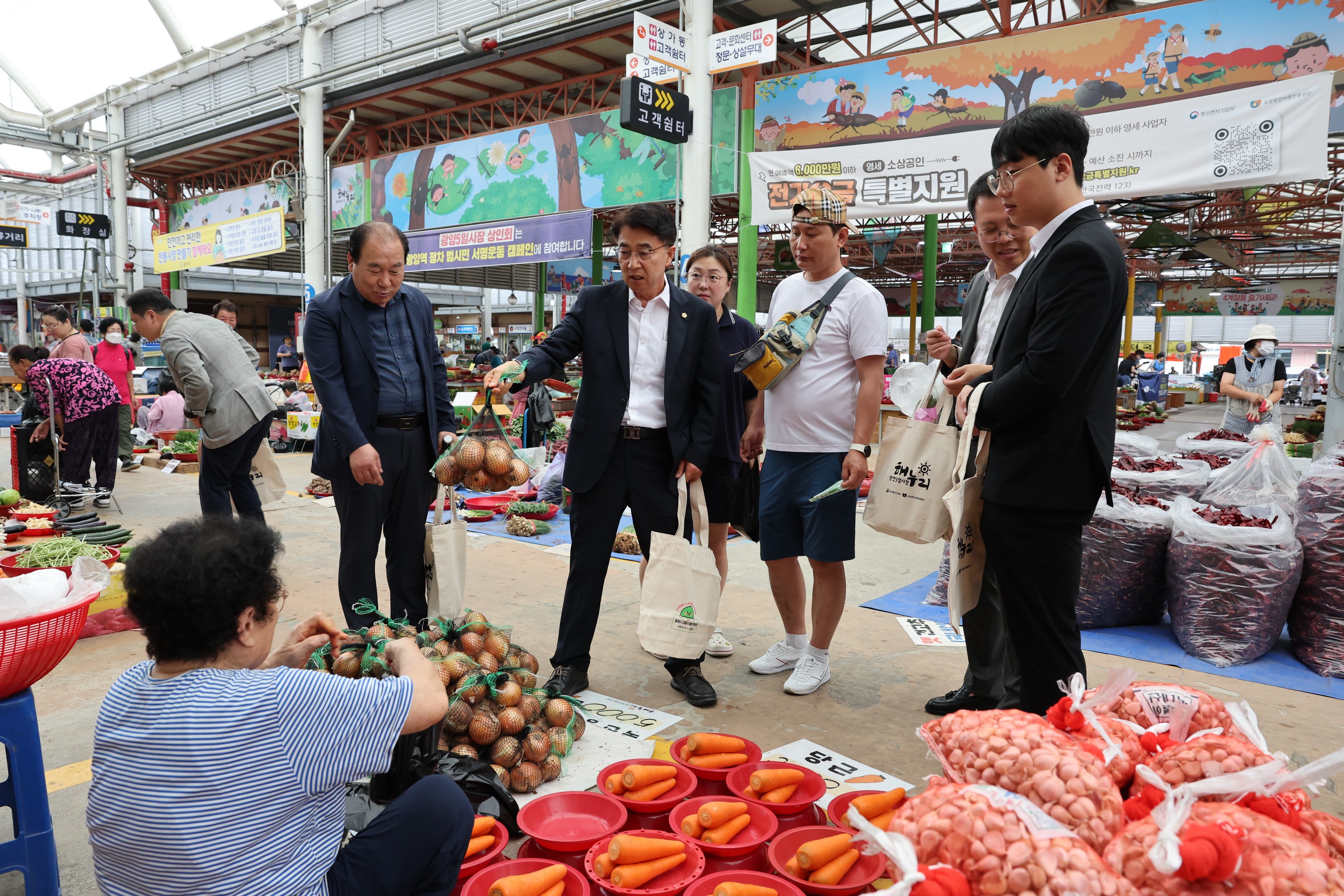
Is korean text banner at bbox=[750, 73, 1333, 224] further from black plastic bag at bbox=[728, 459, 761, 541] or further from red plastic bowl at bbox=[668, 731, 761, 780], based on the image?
red plastic bowl at bbox=[668, 731, 761, 780]

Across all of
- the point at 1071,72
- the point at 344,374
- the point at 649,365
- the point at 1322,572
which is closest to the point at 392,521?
the point at 344,374

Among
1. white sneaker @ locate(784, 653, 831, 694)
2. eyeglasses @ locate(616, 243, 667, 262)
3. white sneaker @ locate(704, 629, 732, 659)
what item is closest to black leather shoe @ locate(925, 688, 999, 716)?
white sneaker @ locate(784, 653, 831, 694)

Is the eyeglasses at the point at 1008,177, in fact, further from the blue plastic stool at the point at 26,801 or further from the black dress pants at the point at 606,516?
the blue plastic stool at the point at 26,801

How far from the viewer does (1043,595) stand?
215 cm

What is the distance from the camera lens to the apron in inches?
275

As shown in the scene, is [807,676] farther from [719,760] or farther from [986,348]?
[986,348]

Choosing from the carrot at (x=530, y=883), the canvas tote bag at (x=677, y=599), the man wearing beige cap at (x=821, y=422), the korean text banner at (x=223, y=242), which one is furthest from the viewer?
the korean text banner at (x=223, y=242)

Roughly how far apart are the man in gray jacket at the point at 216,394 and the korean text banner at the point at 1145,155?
3577 mm

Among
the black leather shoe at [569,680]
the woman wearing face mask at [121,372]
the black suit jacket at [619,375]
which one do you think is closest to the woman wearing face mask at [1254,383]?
the black suit jacket at [619,375]

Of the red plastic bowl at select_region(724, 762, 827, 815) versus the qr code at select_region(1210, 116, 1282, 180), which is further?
the qr code at select_region(1210, 116, 1282, 180)

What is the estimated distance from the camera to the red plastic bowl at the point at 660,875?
70.5 inches

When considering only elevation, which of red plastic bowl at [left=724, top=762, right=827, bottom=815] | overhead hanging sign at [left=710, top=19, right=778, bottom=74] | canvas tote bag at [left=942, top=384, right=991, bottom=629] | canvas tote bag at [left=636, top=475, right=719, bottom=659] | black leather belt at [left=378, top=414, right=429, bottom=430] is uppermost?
overhead hanging sign at [left=710, top=19, right=778, bottom=74]

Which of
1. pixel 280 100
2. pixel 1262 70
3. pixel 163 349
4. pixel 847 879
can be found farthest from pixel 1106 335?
pixel 280 100

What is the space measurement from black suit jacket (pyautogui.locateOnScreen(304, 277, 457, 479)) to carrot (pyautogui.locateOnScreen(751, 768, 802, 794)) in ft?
6.20
